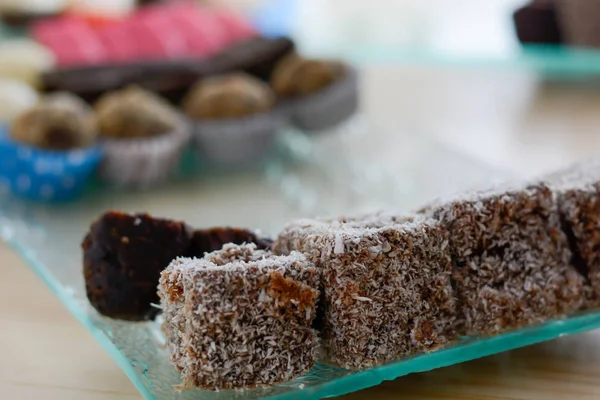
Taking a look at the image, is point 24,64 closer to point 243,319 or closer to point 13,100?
point 13,100

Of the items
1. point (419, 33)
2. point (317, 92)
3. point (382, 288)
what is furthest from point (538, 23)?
point (382, 288)

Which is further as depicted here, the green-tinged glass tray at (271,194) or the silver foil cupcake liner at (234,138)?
the silver foil cupcake liner at (234,138)

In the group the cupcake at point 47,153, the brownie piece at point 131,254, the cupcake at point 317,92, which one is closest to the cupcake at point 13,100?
the cupcake at point 47,153

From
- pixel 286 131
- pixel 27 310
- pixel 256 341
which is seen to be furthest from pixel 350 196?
pixel 256 341

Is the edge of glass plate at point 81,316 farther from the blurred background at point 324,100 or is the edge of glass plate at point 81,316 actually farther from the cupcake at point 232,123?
the cupcake at point 232,123

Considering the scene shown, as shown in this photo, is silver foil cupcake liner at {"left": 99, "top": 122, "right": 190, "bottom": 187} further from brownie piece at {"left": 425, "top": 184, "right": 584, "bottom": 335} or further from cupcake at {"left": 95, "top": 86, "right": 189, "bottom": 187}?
brownie piece at {"left": 425, "top": 184, "right": 584, "bottom": 335}

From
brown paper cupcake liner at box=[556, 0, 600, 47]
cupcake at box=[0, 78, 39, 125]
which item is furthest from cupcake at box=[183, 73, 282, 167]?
brown paper cupcake liner at box=[556, 0, 600, 47]
